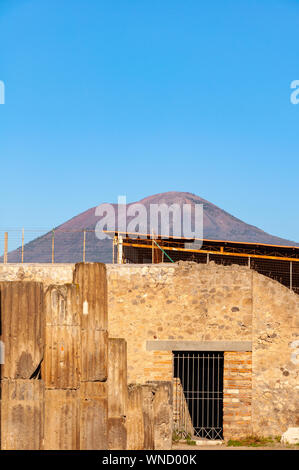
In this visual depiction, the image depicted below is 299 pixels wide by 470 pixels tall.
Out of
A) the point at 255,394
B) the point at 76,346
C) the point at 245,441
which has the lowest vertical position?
the point at 245,441

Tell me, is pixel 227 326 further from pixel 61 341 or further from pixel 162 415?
pixel 61 341

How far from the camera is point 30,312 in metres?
7.67

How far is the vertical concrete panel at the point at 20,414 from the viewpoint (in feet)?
24.8

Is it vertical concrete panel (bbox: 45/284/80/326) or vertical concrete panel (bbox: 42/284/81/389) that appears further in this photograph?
vertical concrete panel (bbox: 45/284/80/326)

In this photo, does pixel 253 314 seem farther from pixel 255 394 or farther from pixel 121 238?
pixel 121 238

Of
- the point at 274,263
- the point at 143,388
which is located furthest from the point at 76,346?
the point at 274,263

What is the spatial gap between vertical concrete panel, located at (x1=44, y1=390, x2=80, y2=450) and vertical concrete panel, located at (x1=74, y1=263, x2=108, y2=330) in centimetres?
87

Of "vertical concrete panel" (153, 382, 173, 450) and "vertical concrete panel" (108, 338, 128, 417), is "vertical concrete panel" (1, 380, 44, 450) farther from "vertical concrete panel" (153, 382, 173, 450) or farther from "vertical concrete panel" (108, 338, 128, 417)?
"vertical concrete panel" (153, 382, 173, 450)

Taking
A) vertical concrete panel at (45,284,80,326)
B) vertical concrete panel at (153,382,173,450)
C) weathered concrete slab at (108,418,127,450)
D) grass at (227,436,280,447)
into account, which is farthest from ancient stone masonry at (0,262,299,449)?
vertical concrete panel at (45,284,80,326)

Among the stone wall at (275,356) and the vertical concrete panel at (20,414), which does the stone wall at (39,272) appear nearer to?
the stone wall at (275,356)

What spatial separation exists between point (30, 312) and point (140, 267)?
9.32m

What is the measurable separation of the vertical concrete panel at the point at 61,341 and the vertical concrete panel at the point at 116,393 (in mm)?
995

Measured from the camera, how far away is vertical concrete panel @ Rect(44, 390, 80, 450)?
7.80 meters

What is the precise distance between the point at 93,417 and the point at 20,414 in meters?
0.97
